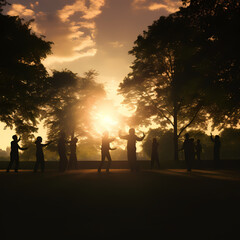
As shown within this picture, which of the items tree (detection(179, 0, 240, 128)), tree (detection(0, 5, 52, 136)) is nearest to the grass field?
tree (detection(179, 0, 240, 128))

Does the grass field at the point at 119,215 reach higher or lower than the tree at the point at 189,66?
lower

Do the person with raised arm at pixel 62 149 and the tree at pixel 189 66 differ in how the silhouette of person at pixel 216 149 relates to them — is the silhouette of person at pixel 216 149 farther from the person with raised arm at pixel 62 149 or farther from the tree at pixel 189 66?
the person with raised arm at pixel 62 149

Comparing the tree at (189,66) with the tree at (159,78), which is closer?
the tree at (189,66)

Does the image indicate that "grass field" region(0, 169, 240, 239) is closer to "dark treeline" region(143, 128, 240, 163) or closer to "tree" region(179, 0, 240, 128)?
"tree" region(179, 0, 240, 128)

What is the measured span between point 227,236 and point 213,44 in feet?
44.5

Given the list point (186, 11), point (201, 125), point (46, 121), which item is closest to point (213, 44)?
point (186, 11)

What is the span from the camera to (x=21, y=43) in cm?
1819

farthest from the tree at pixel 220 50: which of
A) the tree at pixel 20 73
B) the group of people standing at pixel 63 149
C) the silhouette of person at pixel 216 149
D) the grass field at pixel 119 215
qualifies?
the tree at pixel 20 73

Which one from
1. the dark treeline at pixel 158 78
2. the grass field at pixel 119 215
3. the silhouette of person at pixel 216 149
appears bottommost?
the grass field at pixel 119 215

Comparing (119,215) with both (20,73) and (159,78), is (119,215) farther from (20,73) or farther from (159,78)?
(159,78)

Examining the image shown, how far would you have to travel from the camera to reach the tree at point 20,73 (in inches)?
690

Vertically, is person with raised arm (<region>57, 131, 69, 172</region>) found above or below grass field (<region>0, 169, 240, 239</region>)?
above

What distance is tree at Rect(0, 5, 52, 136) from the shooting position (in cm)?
1752

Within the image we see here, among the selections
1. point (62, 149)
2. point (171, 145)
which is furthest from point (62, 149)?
point (171, 145)
